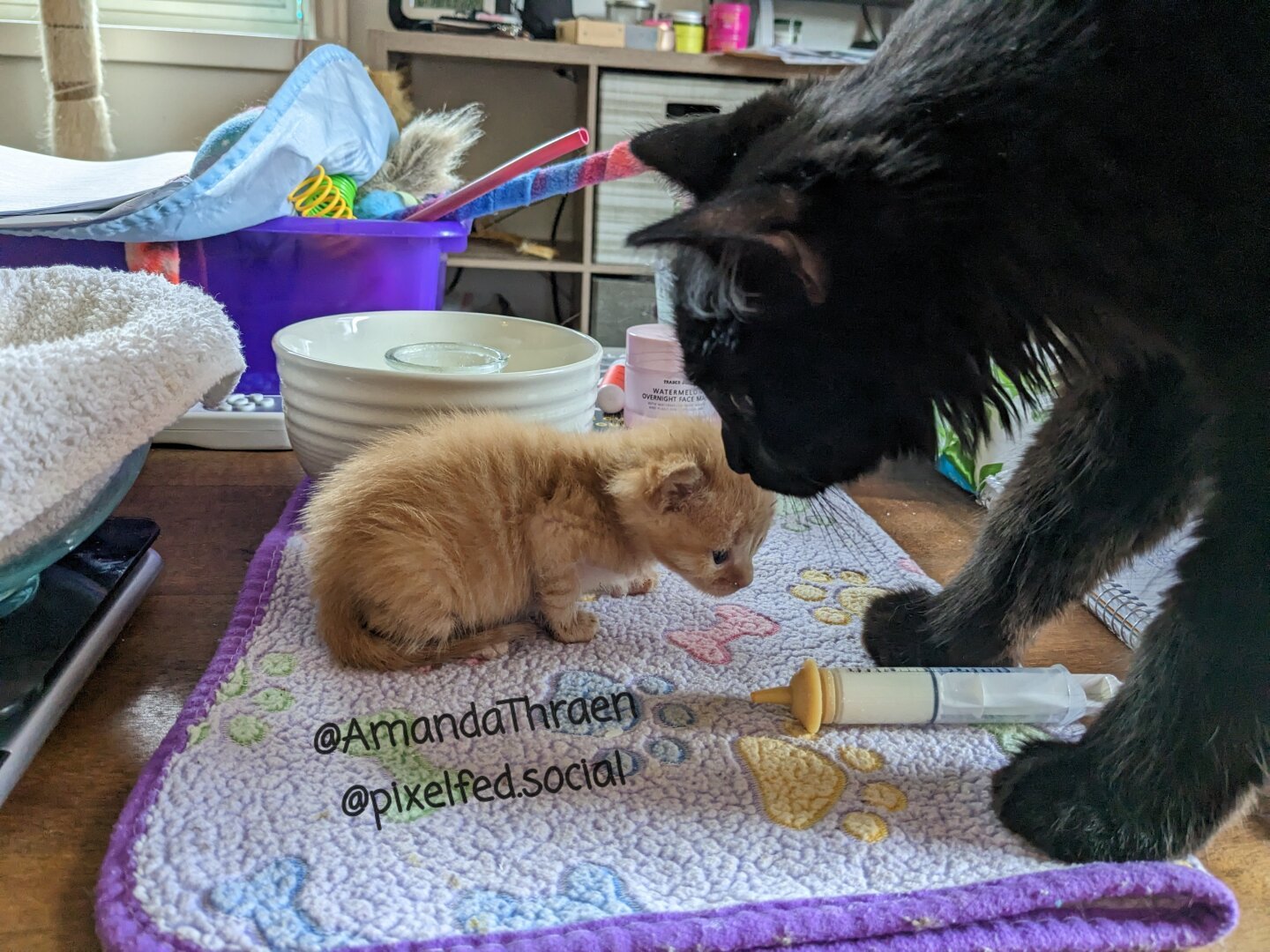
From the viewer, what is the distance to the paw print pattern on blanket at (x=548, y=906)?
16.6 inches

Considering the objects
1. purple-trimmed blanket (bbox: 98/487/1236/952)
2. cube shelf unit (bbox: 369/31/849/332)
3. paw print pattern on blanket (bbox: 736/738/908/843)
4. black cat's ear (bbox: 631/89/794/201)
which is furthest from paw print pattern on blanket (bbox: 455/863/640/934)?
cube shelf unit (bbox: 369/31/849/332)

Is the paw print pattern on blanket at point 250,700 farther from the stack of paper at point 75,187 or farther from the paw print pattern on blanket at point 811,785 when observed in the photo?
the stack of paper at point 75,187

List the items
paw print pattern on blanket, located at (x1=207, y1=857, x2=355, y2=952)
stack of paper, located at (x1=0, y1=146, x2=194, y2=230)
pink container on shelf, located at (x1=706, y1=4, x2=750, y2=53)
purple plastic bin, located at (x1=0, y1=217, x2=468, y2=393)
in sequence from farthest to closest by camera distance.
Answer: pink container on shelf, located at (x1=706, y1=4, x2=750, y2=53) → purple plastic bin, located at (x1=0, y1=217, x2=468, y2=393) → stack of paper, located at (x1=0, y1=146, x2=194, y2=230) → paw print pattern on blanket, located at (x1=207, y1=857, x2=355, y2=952)

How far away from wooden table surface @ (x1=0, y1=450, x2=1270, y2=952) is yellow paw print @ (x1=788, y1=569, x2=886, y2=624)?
4.1 inches

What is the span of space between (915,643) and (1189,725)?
0.24 metres

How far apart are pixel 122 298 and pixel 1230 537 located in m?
0.82

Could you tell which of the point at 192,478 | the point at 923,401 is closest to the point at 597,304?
the point at 192,478

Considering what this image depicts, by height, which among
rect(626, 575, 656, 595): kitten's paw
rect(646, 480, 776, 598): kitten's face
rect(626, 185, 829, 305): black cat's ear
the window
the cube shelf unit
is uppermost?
the window

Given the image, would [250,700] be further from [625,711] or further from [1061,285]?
[1061,285]

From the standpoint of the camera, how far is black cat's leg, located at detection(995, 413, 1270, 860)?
0.46m

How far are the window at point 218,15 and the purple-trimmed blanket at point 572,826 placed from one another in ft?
7.61

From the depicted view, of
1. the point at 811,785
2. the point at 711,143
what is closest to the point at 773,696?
the point at 811,785

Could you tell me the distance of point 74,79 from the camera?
75.4 inches

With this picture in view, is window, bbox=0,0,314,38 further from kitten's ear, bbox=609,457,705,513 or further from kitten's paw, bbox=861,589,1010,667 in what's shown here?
kitten's paw, bbox=861,589,1010,667
